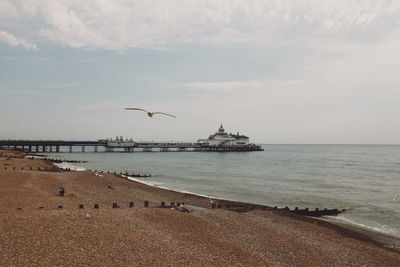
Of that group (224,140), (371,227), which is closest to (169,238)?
(371,227)

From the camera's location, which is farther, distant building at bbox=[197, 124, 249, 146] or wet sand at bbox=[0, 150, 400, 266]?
distant building at bbox=[197, 124, 249, 146]

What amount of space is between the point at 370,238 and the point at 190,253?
10.1 metres

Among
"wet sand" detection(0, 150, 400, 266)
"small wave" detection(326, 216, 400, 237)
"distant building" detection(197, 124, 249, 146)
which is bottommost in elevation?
"small wave" detection(326, 216, 400, 237)

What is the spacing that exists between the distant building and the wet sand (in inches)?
4977

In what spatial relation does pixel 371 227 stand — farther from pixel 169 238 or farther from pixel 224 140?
pixel 224 140

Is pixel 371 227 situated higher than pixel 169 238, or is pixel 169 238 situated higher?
pixel 169 238

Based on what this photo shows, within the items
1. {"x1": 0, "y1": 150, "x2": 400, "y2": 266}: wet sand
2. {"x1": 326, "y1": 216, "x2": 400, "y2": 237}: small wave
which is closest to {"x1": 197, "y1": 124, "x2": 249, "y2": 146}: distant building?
{"x1": 326, "y1": 216, "x2": 400, "y2": 237}: small wave

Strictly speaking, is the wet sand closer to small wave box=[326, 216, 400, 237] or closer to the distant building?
small wave box=[326, 216, 400, 237]

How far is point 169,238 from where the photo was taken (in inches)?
417

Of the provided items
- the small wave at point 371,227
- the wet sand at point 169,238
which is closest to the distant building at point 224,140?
the small wave at point 371,227

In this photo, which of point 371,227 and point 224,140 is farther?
point 224,140

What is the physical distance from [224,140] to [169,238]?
134 metres

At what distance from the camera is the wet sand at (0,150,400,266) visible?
27.3 ft

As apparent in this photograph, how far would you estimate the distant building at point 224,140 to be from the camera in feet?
471
